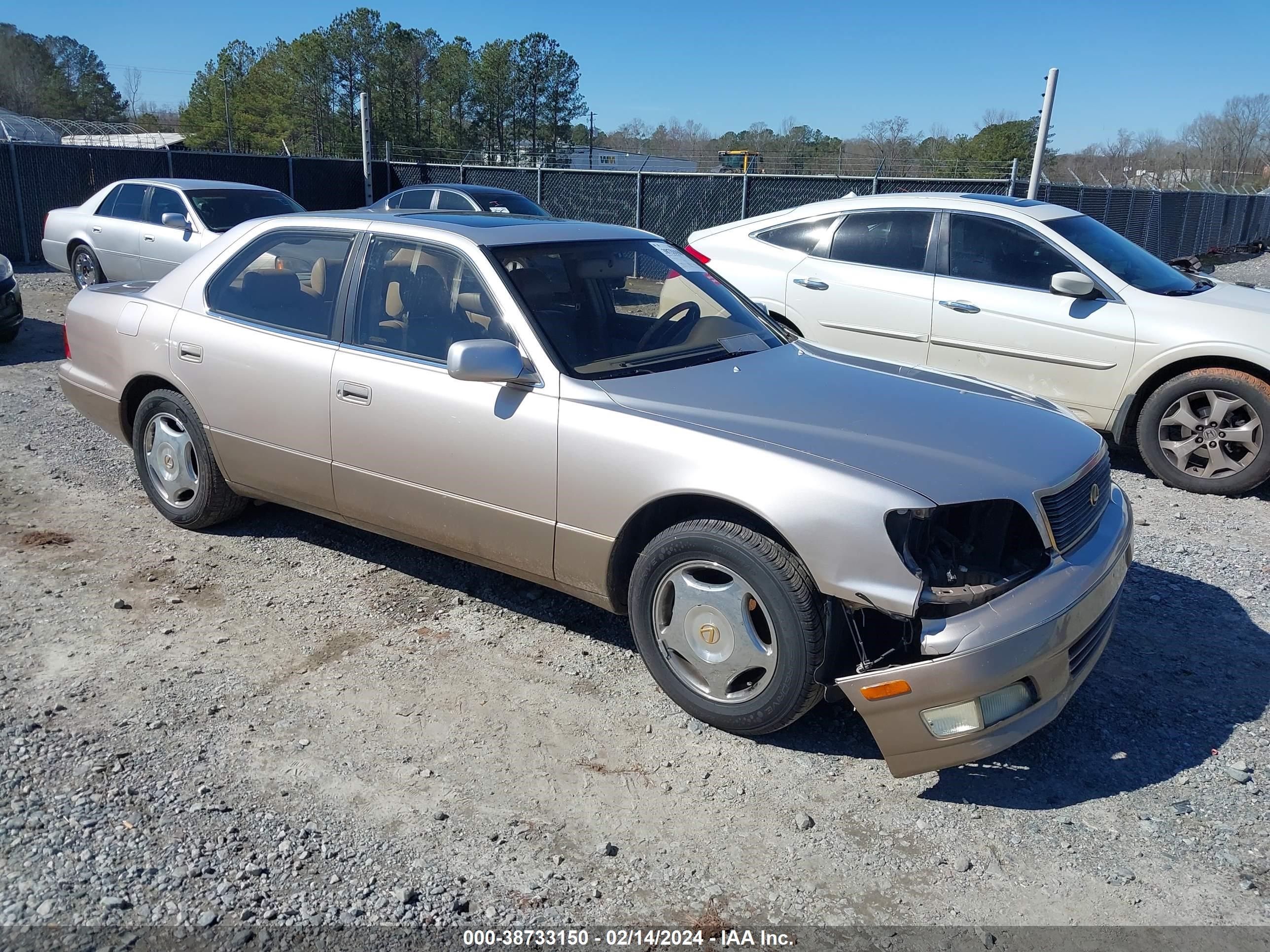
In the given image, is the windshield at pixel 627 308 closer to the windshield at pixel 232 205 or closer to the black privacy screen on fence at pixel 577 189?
the windshield at pixel 232 205

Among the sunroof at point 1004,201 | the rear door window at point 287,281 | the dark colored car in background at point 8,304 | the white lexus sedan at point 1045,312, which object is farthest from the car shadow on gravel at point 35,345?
the sunroof at point 1004,201

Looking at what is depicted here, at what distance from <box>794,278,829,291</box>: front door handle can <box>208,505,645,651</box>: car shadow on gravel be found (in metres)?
3.85

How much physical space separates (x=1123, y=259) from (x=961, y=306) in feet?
3.84

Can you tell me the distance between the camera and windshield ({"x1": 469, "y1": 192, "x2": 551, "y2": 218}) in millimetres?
14289

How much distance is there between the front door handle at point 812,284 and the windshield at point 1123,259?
5.30ft

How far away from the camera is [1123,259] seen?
687 cm

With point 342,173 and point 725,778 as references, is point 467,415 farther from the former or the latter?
point 342,173

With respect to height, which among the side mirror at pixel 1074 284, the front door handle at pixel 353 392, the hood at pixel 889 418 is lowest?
the front door handle at pixel 353 392

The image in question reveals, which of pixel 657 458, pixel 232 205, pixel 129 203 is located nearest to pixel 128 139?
pixel 129 203

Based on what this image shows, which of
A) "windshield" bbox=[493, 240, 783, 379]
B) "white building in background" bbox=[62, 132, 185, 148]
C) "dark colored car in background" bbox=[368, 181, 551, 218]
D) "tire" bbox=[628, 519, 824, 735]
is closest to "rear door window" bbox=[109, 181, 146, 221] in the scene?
"dark colored car in background" bbox=[368, 181, 551, 218]

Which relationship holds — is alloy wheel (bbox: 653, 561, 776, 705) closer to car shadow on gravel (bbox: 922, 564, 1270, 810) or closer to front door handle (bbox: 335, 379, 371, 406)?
car shadow on gravel (bbox: 922, 564, 1270, 810)

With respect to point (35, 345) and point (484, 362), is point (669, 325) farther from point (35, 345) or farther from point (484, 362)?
point (35, 345)

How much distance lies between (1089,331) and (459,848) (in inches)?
215

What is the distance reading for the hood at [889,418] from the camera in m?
3.16
